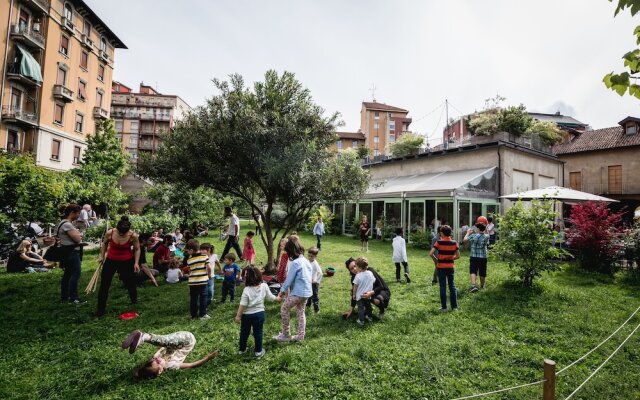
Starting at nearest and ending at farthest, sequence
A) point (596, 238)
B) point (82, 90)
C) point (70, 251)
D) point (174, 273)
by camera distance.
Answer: point (70, 251) < point (174, 273) < point (596, 238) < point (82, 90)

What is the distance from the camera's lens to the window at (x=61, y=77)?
24609 millimetres

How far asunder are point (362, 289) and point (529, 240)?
4.66 metres

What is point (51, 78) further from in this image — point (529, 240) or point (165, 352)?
point (529, 240)

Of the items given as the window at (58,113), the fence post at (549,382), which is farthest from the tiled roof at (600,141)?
the window at (58,113)

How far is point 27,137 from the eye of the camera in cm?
2248

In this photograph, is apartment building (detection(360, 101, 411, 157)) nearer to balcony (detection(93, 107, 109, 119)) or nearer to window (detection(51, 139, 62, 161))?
balcony (detection(93, 107, 109, 119))

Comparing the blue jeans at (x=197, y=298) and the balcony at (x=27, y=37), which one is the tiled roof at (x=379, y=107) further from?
the blue jeans at (x=197, y=298)

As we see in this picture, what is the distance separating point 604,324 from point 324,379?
5241 millimetres

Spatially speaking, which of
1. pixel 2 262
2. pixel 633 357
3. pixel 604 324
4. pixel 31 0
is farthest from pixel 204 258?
pixel 31 0

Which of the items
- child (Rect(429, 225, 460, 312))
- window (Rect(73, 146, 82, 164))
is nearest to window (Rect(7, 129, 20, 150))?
window (Rect(73, 146, 82, 164))

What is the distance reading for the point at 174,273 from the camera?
8.14 meters

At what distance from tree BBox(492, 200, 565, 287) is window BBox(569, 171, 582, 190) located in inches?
1036

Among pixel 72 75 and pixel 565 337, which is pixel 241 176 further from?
pixel 72 75

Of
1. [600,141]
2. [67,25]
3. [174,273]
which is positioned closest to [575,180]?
[600,141]
